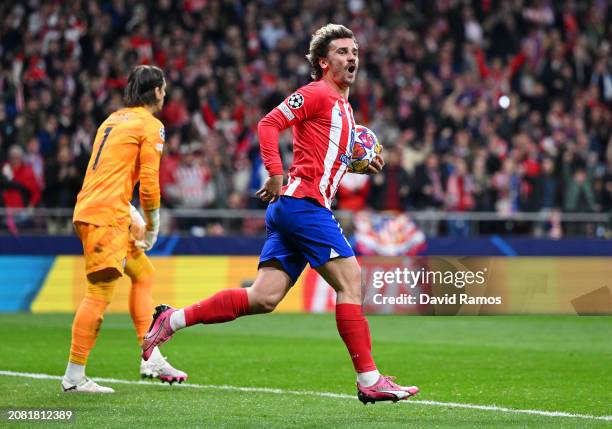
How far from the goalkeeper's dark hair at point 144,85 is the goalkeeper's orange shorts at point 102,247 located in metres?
1.00

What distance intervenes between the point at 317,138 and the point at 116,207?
1.92 m

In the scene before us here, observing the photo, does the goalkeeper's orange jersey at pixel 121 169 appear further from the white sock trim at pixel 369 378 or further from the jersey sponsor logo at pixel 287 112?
the white sock trim at pixel 369 378

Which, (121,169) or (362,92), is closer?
(121,169)

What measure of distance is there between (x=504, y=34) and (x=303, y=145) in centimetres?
1952

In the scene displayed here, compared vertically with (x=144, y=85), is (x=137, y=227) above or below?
below

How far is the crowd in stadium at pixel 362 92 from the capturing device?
20578mm

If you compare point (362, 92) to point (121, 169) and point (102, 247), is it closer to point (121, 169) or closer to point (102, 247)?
point (121, 169)

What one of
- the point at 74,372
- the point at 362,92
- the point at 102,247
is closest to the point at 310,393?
the point at 74,372

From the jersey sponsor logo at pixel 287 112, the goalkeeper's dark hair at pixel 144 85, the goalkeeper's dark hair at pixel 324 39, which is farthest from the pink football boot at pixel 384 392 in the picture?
the goalkeeper's dark hair at pixel 144 85

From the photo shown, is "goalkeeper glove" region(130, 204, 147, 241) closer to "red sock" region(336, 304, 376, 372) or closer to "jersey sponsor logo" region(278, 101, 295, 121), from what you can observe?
"jersey sponsor logo" region(278, 101, 295, 121)

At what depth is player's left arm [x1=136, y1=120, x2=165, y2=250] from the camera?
8461mm

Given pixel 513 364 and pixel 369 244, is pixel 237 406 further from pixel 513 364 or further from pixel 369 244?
pixel 369 244

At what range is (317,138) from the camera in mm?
7445

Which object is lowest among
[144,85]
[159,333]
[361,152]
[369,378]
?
[369,378]
